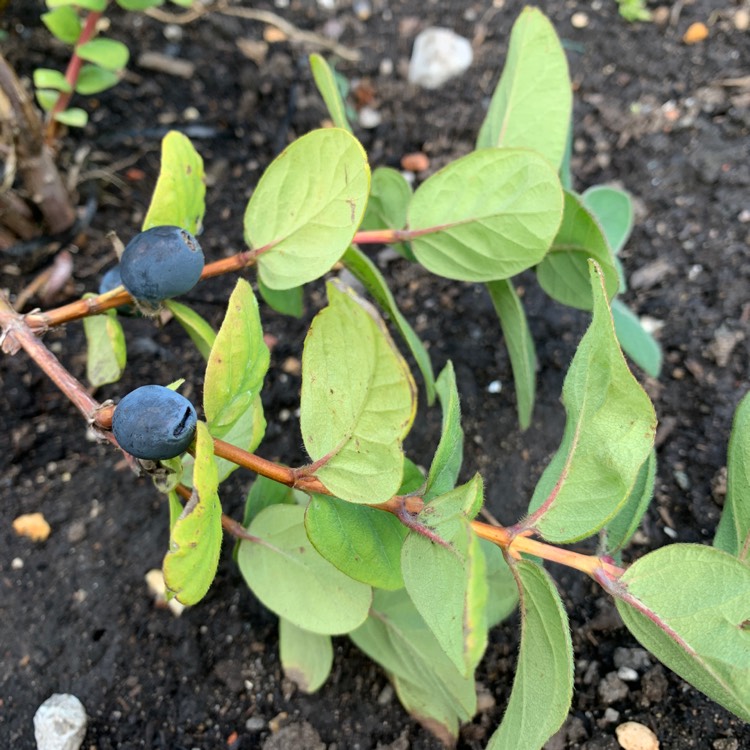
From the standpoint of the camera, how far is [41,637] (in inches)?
45.3

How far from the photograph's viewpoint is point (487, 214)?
1010 millimetres

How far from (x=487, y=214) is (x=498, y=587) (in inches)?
18.7

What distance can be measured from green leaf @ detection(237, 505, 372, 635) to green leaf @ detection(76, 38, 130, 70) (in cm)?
81

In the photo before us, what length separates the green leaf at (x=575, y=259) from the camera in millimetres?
1026

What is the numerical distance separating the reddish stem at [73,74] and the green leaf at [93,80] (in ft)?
0.03

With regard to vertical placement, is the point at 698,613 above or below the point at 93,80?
below


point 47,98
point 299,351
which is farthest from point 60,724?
point 47,98

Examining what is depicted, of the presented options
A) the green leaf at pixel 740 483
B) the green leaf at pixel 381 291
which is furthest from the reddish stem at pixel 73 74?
the green leaf at pixel 740 483

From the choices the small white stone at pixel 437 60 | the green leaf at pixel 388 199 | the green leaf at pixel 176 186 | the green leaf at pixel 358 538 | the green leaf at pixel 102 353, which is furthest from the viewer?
the small white stone at pixel 437 60

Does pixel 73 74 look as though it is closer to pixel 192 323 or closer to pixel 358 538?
pixel 192 323

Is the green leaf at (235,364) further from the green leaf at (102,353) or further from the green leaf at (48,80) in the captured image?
the green leaf at (48,80)

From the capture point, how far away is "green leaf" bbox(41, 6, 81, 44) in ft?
4.45

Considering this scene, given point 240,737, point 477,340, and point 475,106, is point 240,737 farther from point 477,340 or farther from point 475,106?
point 475,106

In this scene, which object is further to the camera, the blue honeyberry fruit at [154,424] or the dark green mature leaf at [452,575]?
the blue honeyberry fruit at [154,424]
